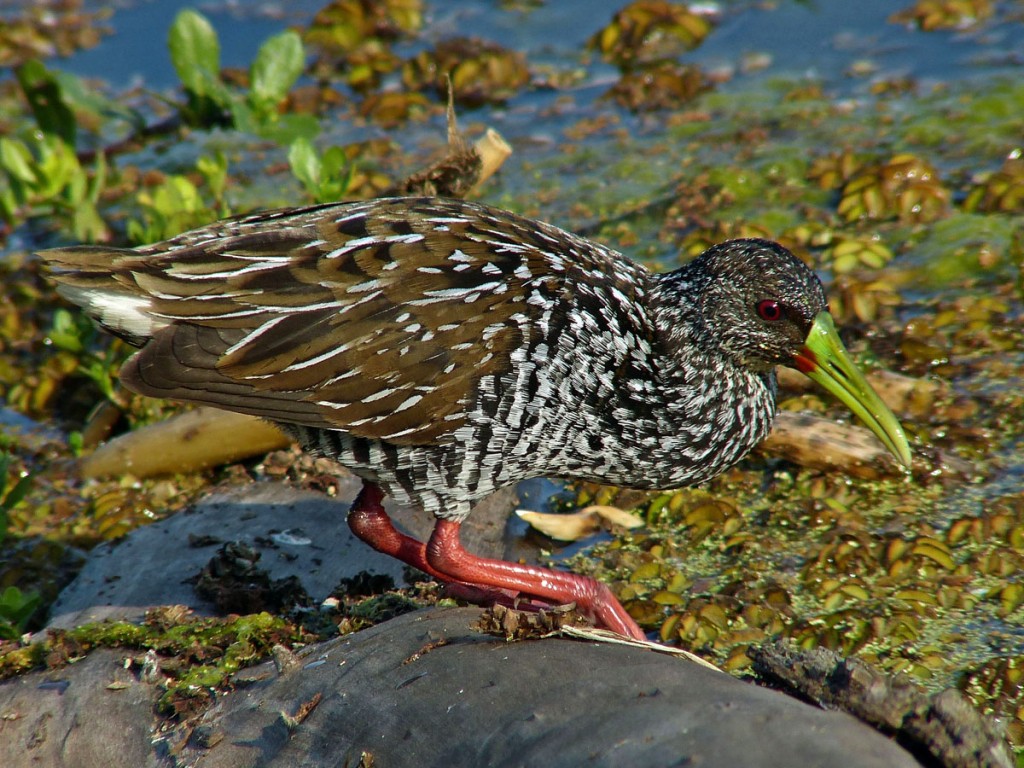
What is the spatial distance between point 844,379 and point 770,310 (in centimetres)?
43

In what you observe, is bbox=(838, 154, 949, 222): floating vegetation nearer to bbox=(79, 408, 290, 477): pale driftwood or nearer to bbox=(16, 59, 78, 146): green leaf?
bbox=(79, 408, 290, 477): pale driftwood

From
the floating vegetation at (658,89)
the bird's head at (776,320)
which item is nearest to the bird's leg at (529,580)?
the bird's head at (776,320)

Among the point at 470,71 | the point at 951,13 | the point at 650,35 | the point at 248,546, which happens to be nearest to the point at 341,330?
the point at 248,546

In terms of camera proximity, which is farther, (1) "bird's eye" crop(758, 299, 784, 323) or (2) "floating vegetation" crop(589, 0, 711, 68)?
(2) "floating vegetation" crop(589, 0, 711, 68)

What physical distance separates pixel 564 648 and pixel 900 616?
1.67 metres

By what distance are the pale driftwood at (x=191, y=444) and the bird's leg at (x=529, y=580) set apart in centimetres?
164

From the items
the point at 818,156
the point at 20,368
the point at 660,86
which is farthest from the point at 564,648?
the point at 660,86

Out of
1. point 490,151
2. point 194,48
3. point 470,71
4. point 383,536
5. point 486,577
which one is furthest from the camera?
point 470,71

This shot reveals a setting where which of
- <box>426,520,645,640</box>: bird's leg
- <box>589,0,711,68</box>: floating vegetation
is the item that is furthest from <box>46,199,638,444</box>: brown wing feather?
<box>589,0,711,68</box>: floating vegetation

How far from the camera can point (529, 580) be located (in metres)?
4.54

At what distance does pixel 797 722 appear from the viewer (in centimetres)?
294

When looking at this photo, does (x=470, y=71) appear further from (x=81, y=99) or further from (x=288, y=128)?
(x=81, y=99)

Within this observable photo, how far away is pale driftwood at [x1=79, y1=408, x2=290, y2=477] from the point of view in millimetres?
5969

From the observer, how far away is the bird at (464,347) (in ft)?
14.1
